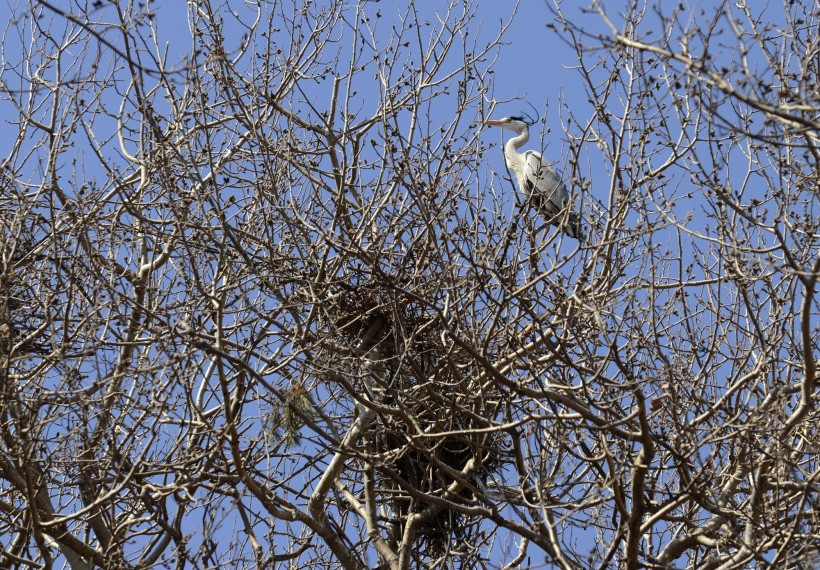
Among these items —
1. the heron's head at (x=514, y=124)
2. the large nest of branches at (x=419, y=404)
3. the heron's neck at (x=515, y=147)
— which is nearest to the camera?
the large nest of branches at (x=419, y=404)

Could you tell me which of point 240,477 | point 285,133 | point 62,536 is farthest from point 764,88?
point 62,536

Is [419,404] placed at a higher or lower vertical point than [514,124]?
lower

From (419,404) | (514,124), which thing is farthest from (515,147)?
(419,404)

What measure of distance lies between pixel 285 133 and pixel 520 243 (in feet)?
5.62

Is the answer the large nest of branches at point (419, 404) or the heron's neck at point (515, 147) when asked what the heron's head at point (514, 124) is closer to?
the heron's neck at point (515, 147)

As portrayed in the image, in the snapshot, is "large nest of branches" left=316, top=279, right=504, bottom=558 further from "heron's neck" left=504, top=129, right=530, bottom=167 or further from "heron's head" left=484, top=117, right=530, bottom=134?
"heron's head" left=484, top=117, right=530, bottom=134

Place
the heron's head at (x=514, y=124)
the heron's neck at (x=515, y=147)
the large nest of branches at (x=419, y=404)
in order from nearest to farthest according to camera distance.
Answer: the large nest of branches at (x=419, y=404) < the heron's neck at (x=515, y=147) < the heron's head at (x=514, y=124)

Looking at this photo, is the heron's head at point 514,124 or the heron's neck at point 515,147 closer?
the heron's neck at point 515,147

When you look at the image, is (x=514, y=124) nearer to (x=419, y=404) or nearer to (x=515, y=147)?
(x=515, y=147)

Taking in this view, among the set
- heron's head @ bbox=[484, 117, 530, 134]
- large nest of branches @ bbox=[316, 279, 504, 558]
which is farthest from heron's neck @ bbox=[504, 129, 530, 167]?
large nest of branches @ bbox=[316, 279, 504, 558]

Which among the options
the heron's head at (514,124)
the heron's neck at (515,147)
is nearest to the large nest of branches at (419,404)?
the heron's neck at (515,147)

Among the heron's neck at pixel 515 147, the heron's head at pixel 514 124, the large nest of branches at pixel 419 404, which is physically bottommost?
the large nest of branches at pixel 419 404

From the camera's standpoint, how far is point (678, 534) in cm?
605

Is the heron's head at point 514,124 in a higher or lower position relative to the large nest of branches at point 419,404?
higher
